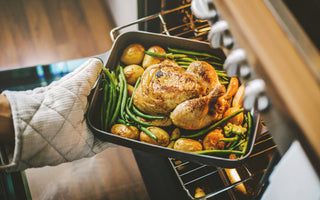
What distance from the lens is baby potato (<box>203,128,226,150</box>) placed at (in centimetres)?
88

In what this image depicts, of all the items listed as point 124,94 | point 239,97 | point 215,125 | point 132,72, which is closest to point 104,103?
point 124,94

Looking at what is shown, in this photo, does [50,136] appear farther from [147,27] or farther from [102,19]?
[102,19]

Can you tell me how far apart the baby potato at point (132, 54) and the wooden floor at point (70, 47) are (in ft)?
1.81

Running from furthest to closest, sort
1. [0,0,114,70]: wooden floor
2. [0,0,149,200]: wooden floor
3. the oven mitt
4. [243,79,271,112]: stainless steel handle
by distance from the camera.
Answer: [0,0,114,70]: wooden floor
[0,0,149,200]: wooden floor
the oven mitt
[243,79,271,112]: stainless steel handle

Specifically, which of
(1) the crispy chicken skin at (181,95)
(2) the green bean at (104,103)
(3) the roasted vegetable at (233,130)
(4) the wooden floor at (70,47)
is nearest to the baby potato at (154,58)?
(1) the crispy chicken skin at (181,95)

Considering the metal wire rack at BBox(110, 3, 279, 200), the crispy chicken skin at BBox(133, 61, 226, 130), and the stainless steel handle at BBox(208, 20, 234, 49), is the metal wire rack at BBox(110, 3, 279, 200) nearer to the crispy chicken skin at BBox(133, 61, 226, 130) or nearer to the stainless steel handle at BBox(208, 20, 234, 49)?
the crispy chicken skin at BBox(133, 61, 226, 130)

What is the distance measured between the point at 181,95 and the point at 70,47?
1392 mm

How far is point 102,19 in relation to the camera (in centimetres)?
204

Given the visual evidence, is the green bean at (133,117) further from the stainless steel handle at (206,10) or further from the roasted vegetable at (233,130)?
the stainless steel handle at (206,10)

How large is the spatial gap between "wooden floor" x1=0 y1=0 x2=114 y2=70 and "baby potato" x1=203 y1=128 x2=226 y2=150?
1.33 m

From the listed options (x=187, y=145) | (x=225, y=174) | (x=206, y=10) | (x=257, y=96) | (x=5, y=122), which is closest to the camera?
(x=257, y=96)

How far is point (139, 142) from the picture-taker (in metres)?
0.84

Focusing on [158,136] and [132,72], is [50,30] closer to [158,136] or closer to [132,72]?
[132,72]

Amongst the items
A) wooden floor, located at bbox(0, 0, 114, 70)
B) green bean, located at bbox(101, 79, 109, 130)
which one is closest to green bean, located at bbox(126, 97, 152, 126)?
green bean, located at bbox(101, 79, 109, 130)
